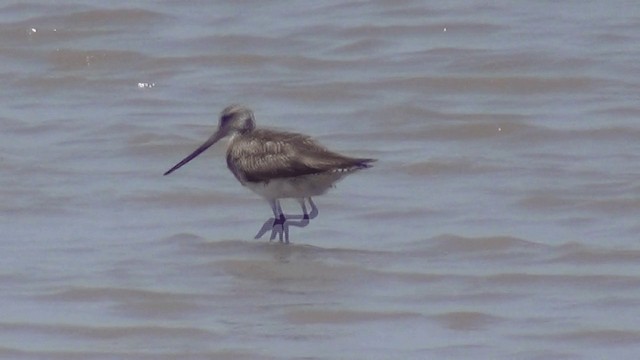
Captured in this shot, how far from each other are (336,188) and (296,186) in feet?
2.80

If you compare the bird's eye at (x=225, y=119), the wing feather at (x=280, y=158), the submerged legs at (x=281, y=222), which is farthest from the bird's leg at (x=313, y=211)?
the bird's eye at (x=225, y=119)

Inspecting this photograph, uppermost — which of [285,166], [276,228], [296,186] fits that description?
[285,166]

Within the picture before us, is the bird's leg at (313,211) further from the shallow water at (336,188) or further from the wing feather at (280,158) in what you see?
the wing feather at (280,158)

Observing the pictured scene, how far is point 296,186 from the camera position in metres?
9.97

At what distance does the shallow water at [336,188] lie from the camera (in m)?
7.84

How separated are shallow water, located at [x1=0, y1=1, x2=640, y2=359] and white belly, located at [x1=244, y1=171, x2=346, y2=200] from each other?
0.24 meters

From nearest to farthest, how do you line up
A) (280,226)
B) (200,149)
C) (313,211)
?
(280,226) < (313,211) < (200,149)

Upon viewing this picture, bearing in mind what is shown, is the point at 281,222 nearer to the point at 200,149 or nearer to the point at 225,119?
the point at 225,119

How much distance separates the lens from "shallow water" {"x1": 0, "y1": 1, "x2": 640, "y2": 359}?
784 cm

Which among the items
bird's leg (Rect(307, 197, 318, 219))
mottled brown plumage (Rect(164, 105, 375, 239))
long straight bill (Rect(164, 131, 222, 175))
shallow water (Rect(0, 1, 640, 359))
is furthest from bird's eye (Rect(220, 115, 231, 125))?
bird's leg (Rect(307, 197, 318, 219))

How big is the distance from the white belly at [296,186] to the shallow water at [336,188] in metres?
0.24

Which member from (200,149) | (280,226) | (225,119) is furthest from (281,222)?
(200,149)

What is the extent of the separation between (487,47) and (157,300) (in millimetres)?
6370

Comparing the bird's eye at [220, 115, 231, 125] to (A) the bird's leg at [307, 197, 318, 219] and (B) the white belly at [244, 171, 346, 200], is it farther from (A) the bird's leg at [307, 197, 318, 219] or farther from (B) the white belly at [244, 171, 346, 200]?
(A) the bird's leg at [307, 197, 318, 219]
